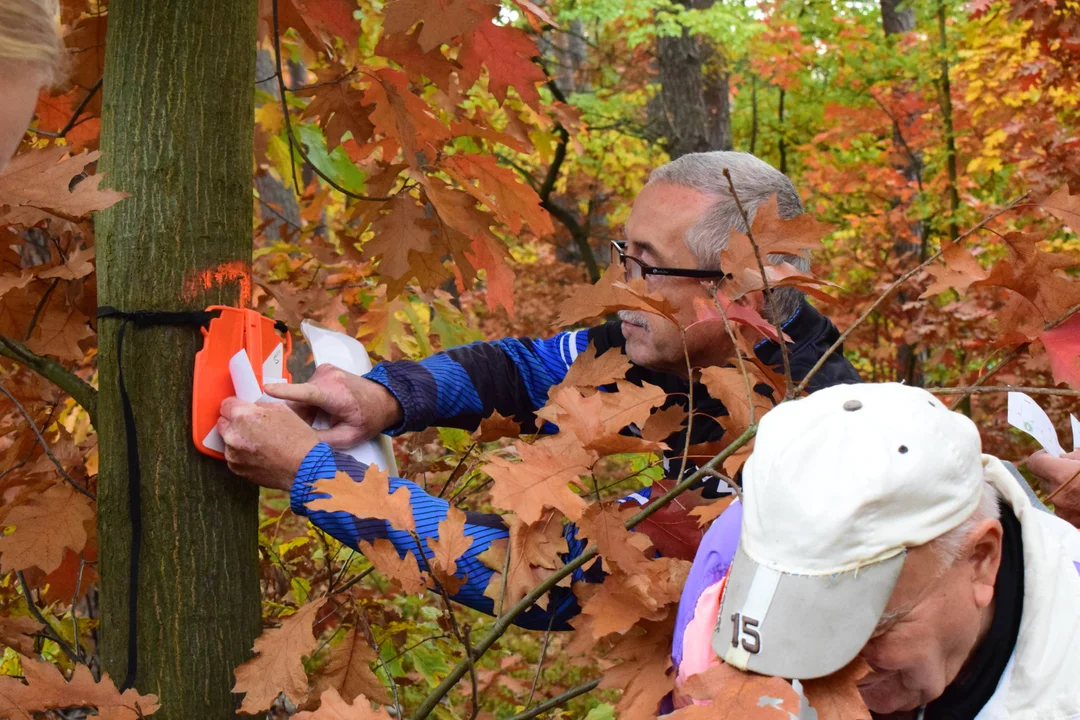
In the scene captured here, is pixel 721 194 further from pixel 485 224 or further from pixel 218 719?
pixel 218 719

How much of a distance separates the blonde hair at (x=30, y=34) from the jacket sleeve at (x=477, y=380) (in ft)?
3.08

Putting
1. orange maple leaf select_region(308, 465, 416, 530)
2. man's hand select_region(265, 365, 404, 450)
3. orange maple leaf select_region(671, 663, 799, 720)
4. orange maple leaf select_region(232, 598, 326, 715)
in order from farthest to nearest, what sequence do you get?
man's hand select_region(265, 365, 404, 450)
orange maple leaf select_region(232, 598, 326, 715)
orange maple leaf select_region(308, 465, 416, 530)
orange maple leaf select_region(671, 663, 799, 720)

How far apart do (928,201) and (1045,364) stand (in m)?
5.21

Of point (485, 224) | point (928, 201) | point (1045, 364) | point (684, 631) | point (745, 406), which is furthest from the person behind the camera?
point (928, 201)

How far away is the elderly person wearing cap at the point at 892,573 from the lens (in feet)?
3.48

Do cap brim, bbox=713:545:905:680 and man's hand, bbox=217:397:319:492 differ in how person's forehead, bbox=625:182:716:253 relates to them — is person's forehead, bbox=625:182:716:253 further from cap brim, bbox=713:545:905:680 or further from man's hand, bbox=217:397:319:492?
cap brim, bbox=713:545:905:680

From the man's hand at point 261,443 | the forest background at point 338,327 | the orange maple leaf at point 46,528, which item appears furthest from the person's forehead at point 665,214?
the orange maple leaf at point 46,528

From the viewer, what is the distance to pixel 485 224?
203 cm

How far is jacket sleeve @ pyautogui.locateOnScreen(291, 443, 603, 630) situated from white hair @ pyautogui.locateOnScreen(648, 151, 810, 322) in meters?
0.81

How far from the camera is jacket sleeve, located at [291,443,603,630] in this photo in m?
1.58

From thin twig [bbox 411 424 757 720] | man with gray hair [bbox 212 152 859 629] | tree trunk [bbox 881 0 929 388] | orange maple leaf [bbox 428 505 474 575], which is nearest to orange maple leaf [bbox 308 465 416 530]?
orange maple leaf [bbox 428 505 474 575]

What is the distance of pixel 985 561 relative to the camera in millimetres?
1202

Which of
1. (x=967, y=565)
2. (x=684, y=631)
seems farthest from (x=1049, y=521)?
(x=684, y=631)

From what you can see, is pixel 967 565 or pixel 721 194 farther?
pixel 721 194
